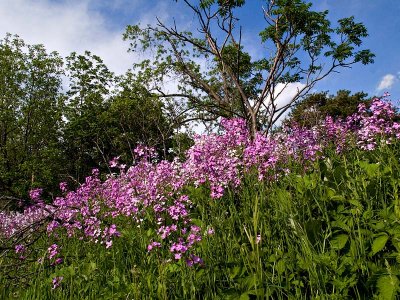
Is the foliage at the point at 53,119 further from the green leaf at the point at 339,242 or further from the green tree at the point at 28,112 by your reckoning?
the green leaf at the point at 339,242

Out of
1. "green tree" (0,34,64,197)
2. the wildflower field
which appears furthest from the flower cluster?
"green tree" (0,34,64,197)

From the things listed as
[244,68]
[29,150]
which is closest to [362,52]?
[244,68]

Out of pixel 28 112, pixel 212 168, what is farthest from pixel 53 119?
pixel 212 168

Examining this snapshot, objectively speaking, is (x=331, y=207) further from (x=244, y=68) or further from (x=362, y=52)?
(x=244, y=68)

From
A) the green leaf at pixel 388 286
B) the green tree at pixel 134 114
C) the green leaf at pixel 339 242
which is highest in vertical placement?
the green tree at pixel 134 114

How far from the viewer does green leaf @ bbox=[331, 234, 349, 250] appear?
257 centimetres

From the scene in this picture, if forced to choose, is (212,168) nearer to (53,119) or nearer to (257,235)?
(257,235)

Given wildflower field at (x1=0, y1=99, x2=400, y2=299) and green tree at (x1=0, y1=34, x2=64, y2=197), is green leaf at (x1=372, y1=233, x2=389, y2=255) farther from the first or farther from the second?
green tree at (x1=0, y1=34, x2=64, y2=197)

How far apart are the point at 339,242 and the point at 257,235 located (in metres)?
0.74

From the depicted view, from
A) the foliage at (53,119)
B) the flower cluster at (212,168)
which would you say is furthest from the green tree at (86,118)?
the flower cluster at (212,168)

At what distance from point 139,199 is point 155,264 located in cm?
142

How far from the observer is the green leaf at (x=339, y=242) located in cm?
257

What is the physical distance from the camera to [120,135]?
96.7ft

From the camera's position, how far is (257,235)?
3.09 m
